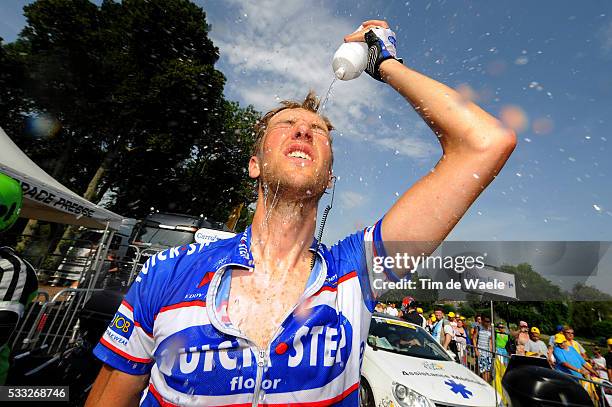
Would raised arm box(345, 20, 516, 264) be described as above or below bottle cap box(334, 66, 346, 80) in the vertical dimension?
below

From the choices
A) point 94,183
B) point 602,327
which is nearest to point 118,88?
point 94,183

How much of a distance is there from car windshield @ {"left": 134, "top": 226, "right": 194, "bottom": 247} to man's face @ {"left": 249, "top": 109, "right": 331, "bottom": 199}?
10.5 m

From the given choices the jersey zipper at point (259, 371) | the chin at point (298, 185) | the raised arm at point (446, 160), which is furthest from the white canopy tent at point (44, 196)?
the raised arm at point (446, 160)

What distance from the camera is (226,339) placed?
4.92 ft

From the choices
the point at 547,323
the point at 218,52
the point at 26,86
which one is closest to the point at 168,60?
the point at 218,52

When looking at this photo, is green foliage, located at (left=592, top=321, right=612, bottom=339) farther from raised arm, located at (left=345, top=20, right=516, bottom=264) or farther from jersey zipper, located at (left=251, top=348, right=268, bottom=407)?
jersey zipper, located at (left=251, top=348, right=268, bottom=407)

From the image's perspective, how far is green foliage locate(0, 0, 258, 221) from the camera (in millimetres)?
20109

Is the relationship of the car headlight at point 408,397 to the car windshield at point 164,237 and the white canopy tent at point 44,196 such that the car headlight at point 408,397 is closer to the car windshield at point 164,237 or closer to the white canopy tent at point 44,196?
the white canopy tent at point 44,196

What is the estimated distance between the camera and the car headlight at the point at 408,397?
518 cm

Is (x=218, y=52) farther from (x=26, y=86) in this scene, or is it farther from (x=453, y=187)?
(x=453, y=187)

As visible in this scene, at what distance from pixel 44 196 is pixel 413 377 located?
29.1 feet

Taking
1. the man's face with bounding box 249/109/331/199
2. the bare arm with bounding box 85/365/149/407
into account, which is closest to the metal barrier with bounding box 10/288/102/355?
the bare arm with bounding box 85/365/149/407

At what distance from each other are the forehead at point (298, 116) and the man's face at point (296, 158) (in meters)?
0.01

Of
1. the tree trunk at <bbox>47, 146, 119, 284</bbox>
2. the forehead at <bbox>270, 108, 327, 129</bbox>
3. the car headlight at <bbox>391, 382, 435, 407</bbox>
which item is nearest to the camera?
the forehead at <bbox>270, 108, 327, 129</bbox>
